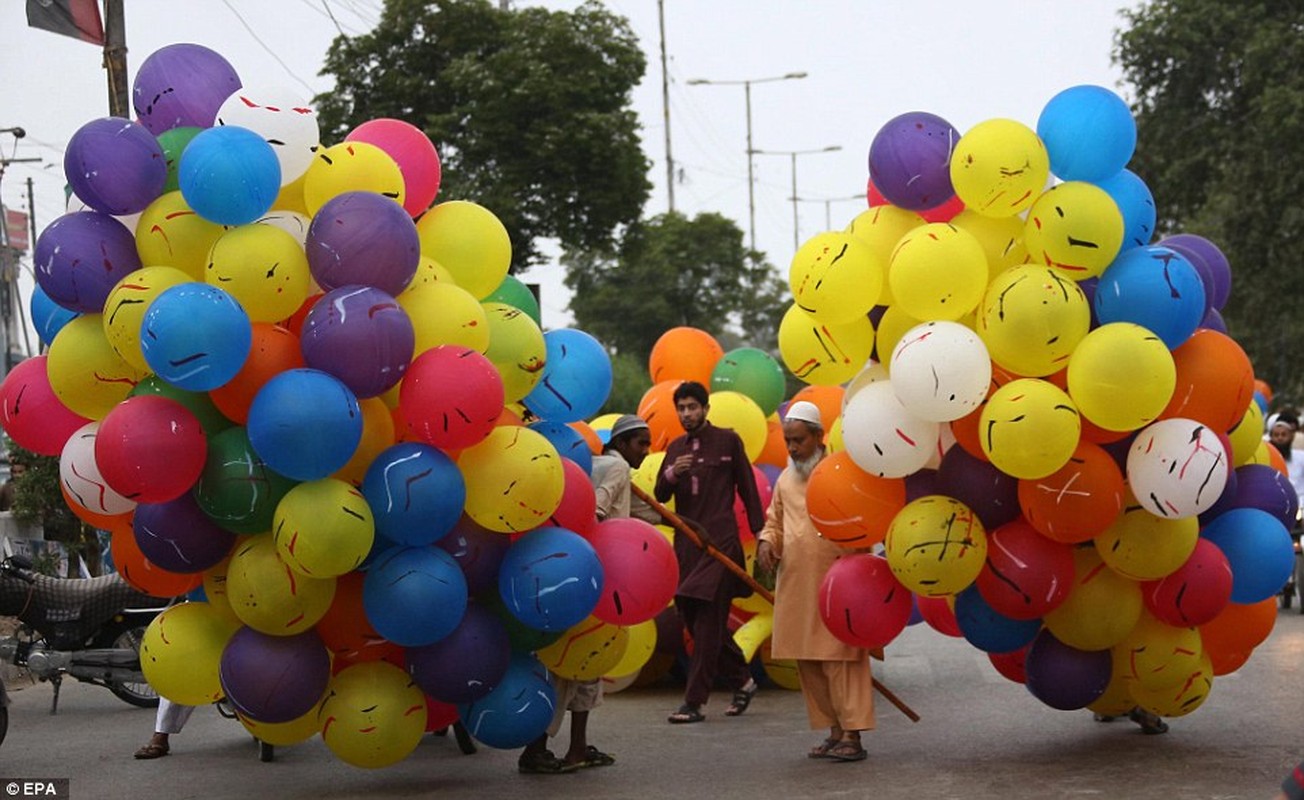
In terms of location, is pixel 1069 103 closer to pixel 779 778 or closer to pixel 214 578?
pixel 779 778

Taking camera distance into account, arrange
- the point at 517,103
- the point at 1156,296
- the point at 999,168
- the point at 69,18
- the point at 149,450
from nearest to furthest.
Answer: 1. the point at 149,450
2. the point at 1156,296
3. the point at 999,168
4. the point at 69,18
5. the point at 517,103

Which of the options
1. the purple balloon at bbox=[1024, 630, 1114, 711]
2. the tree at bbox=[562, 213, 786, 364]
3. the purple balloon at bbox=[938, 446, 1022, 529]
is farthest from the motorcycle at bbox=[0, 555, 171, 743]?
the tree at bbox=[562, 213, 786, 364]

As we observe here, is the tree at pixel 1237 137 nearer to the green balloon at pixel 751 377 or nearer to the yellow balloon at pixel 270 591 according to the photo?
the green balloon at pixel 751 377

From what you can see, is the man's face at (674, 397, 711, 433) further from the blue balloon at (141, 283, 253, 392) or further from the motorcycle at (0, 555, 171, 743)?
the blue balloon at (141, 283, 253, 392)

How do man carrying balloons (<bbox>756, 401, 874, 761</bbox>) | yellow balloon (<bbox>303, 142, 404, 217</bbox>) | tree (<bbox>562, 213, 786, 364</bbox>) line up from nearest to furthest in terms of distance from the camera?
yellow balloon (<bbox>303, 142, 404, 217</bbox>) < man carrying balloons (<bbox>756, 401, 874, 761</bbox>) < tree (<bbox>562, 213, 786, 364</bbox>)

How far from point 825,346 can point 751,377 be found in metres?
3.68

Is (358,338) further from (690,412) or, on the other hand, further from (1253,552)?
(1253,552)

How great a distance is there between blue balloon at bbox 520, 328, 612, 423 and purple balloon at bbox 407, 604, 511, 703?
1178 mm

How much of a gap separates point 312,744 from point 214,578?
2.62m

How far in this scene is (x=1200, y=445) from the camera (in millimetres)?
8086

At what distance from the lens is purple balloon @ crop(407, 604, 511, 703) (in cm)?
805

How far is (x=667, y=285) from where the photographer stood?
53.5 metres

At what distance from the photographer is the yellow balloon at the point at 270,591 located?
7773 mm

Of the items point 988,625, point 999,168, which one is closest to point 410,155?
point 999,168
